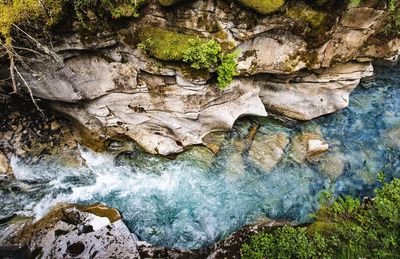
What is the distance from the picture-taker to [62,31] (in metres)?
7.57

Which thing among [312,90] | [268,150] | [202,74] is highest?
[202,74]

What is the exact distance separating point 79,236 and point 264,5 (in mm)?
7150

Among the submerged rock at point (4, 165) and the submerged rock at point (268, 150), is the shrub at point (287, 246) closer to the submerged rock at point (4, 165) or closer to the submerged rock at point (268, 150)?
the submerged rock at point (268, 150)

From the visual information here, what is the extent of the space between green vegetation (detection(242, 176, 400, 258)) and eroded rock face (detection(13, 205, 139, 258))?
3.08 metres

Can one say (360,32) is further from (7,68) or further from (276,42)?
(7,68)

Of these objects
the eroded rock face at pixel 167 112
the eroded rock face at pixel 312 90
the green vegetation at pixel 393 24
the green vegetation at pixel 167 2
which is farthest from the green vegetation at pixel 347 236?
the green vegetation at pixel 167 2

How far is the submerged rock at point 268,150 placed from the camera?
10008mm

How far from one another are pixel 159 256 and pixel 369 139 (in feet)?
24.6

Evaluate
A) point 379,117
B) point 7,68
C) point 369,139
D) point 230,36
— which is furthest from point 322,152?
point 7,68

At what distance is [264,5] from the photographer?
24.9 ft

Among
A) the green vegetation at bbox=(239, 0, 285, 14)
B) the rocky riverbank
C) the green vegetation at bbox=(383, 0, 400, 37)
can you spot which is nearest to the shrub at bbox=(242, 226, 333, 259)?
the green vegetation at bbox=(239, 0, 285, 14)

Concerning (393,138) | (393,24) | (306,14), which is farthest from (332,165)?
(306,14)

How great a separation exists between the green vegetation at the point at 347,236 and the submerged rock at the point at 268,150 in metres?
2.57

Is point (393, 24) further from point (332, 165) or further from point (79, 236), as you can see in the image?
point (79, 236)
